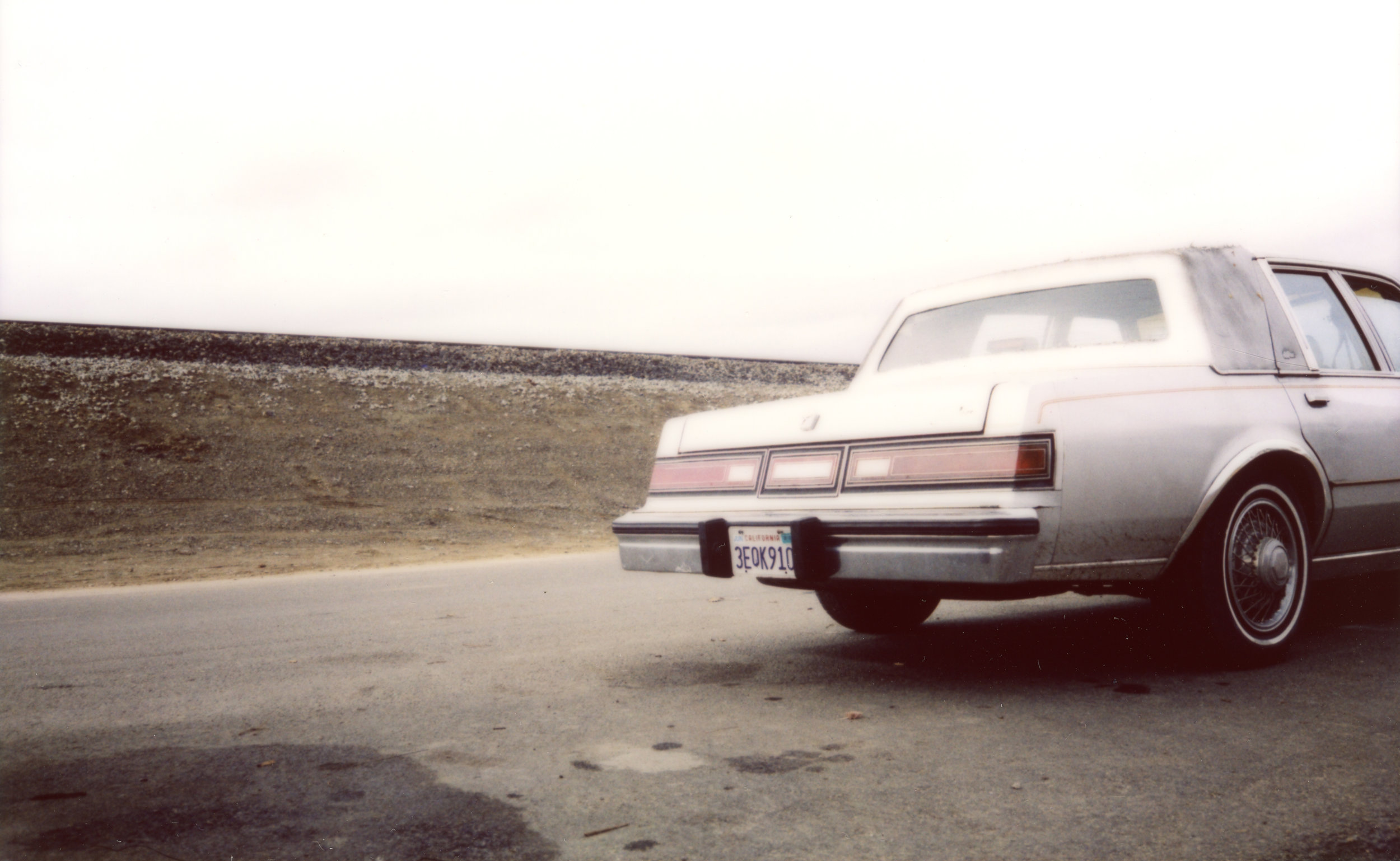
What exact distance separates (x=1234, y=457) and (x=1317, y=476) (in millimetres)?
622

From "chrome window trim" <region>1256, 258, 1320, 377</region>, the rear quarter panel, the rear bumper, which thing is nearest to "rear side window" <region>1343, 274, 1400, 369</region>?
"chrome window trim" <region>1256, 258, 1320, 377</region>

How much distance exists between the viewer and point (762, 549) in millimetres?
3988

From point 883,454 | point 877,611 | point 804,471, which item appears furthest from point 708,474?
point 877,611

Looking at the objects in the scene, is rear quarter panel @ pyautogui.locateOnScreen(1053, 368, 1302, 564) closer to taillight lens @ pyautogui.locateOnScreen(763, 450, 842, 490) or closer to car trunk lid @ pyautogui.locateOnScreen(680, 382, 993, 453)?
car trunk lid @ pyautogui.locateOnScreen(680, 382, 993, 453)

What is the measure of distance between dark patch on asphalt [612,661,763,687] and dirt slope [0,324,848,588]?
9607 millimetres

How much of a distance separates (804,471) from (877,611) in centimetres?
139

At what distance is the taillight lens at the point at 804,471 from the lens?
3996 mm

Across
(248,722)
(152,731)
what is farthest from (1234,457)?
(152,731)

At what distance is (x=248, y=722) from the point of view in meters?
3.66

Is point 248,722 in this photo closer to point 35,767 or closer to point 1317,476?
point 35,767

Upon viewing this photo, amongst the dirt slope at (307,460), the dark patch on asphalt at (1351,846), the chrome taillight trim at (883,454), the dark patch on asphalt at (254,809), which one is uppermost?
the chrome taillight trim at (883,454)

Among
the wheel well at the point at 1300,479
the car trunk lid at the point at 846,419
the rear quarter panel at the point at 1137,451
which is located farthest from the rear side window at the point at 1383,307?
the car trunk lid at the point at 846,419

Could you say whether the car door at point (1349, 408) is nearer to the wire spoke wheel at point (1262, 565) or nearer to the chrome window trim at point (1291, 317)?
the chrome window trim at point (1291, 317)

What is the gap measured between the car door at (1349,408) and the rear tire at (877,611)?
1731 millimetres
